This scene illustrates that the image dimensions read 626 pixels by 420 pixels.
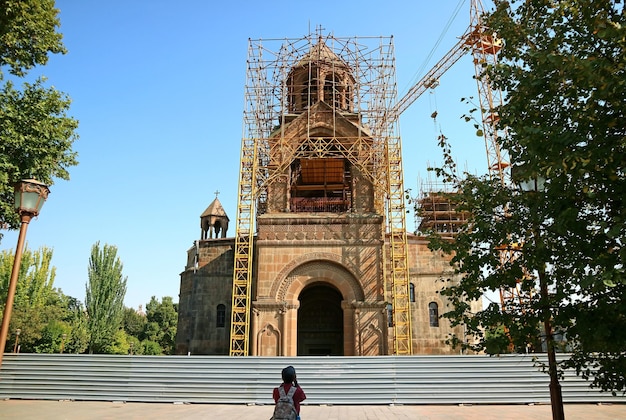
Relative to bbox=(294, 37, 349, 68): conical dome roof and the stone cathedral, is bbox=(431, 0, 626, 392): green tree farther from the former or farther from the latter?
bbox=(294, 37, 349, 68): conical dome roof

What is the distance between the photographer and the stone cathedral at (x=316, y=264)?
20000 mm

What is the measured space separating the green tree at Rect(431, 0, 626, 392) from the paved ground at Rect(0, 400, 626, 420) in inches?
208

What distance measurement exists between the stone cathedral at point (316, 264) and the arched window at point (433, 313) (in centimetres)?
5

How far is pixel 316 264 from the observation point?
2081cm

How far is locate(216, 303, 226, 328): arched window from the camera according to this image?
77.4ft

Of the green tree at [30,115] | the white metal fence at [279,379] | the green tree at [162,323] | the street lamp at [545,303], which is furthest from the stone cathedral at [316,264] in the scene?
the green tree at [162,323]

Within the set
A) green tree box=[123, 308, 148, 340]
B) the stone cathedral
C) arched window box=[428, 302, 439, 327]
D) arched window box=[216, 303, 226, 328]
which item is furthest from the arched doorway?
green tree box=[123, 308, 148, 340]

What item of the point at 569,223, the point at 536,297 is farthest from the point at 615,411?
the point at 569,223

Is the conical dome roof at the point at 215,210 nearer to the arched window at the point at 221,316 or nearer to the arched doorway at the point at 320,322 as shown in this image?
the arched window at the point at 221,316

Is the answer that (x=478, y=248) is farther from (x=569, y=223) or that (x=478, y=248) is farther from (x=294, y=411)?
(x=294, y=411)

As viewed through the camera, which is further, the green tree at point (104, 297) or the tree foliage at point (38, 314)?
the green tree at point (104, 297)

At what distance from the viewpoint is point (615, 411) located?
11.5 metres

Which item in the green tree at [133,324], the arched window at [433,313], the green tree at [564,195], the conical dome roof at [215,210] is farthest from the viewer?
the green tree at [133,324]

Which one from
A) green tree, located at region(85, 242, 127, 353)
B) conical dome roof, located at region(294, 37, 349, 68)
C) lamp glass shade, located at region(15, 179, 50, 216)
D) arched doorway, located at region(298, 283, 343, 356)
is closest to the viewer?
lamp glass shade, located at region(15, 179, 50, 216)
